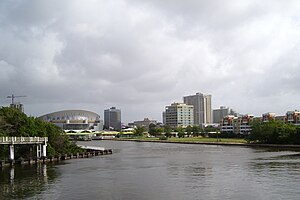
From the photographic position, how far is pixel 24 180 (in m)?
30.8

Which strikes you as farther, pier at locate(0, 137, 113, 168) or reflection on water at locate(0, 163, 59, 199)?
pier at locate(0, 137, 113, 168)

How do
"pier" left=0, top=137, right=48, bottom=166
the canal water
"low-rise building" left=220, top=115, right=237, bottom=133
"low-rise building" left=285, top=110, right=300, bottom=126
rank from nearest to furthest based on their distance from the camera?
the canal water
"pier" left=0, top=137, right=48, bottom=166
"low-rise building" left=285, top=110, right=300, bottom=126
"low-rise building" left=220, top=115, right=237, bottom=133

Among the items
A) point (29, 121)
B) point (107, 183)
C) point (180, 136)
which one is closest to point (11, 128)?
point (29, 121)

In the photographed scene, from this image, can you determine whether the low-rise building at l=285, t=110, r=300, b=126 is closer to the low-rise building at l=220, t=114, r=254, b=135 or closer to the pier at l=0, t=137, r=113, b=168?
the low-rise building at l=220, t=114, r=254, b=135

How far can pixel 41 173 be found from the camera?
3541cm

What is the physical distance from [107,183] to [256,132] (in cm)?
6260

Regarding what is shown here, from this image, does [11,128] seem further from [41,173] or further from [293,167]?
[293,167]

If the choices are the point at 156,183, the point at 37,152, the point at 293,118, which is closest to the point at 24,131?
the point at 37,152

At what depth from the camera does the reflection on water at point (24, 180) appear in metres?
25.2

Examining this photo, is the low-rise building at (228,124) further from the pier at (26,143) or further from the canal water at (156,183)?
the canal water at (156,183)

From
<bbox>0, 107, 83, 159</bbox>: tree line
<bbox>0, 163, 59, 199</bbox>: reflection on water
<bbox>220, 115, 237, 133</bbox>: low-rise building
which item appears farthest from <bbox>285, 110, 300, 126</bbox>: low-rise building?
<bbox>0, 163, 59, 199</bbox>: reflection on water

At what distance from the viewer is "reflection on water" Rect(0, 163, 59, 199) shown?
25.2 metres

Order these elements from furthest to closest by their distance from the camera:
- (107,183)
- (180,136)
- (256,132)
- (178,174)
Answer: (180,136) < (256,132) < (178,174) < (107,183)

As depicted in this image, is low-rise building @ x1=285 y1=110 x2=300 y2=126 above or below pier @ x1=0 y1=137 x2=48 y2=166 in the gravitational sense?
above
